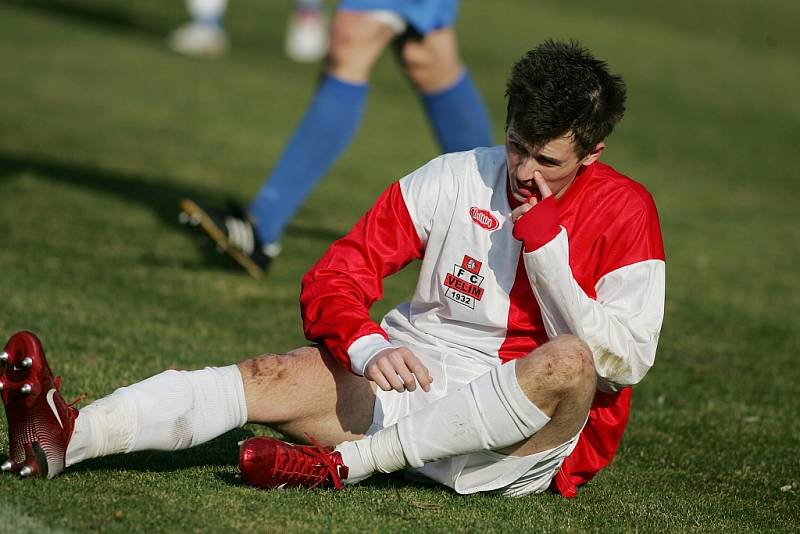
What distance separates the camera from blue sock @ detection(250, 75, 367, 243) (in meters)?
6.00

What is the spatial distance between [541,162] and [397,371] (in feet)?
2.22

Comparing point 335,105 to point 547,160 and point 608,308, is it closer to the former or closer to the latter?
point 547,160

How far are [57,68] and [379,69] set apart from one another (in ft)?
13.9

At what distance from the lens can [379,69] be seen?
1492 cm

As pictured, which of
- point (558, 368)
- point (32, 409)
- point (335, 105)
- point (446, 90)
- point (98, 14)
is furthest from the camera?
point (98, 14)

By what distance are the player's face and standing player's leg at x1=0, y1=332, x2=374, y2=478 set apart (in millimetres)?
708

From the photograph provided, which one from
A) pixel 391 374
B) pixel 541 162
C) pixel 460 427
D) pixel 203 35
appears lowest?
pixel 203 35

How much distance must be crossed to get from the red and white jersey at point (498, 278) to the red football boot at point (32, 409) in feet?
2.37

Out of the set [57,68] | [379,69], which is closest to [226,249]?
[57,68]

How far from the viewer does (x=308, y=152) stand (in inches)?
239

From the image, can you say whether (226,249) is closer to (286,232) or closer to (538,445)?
(286,232)

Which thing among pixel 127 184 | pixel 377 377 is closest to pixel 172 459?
pixel 377 377

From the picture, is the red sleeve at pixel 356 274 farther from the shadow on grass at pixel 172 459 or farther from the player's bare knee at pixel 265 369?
the shadow on grass at pixel 172 459

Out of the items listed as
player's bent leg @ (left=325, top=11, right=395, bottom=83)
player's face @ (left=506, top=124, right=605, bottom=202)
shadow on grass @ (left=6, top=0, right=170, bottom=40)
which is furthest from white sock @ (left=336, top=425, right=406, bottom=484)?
shadow on grass @ (left=6, top=0, right=170, bottom=40)
